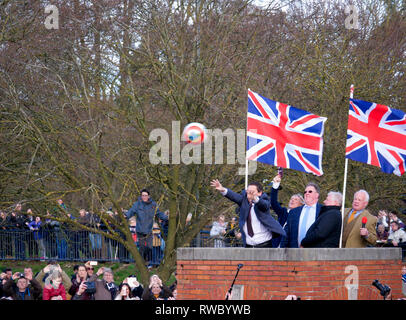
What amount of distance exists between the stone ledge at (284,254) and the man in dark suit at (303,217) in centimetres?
79

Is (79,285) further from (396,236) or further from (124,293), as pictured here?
(396,236)

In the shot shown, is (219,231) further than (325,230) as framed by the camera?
Yes

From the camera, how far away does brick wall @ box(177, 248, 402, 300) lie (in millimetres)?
9797

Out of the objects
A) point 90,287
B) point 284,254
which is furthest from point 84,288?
point 284,254

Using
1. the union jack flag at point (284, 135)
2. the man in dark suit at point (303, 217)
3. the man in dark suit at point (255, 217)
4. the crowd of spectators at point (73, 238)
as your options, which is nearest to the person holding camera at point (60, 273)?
the crowd of spectators at point (73, 238)

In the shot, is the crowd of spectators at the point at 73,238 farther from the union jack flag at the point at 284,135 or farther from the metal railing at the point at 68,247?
the union jack flag at the point at 284,135

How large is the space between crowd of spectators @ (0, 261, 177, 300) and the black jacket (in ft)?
Result: 11.1

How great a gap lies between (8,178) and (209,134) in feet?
15.5

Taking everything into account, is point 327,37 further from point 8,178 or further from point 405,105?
point 8,178

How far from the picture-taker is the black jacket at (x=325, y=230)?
1016cm

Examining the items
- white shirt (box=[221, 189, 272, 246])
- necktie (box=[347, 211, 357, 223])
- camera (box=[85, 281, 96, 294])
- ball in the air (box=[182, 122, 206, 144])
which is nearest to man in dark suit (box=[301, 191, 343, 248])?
necktie (box=[347, 211, 357, 223])

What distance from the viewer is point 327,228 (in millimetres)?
10195

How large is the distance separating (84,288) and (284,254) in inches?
189

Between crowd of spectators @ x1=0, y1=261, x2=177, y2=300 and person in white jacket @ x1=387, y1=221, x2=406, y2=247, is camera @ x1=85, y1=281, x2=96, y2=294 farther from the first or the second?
person in white jacket @ x1=387, y1=221, x2=406, y2=247
